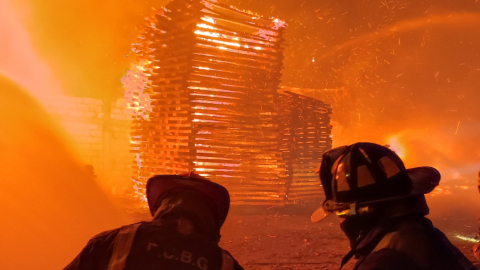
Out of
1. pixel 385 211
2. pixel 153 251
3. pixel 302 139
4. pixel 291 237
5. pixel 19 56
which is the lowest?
pixel 291 237

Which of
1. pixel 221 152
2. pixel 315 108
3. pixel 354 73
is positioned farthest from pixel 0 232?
pixel 354 73

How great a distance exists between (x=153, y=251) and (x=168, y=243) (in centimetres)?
6

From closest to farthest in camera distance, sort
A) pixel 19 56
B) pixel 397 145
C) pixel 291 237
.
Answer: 1. pixel 291 237
2. pixel 19 56
3. pixel 397 145

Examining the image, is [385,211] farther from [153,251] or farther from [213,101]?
[213,101]

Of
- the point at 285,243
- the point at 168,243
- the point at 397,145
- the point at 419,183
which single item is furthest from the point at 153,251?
the point at 397,145

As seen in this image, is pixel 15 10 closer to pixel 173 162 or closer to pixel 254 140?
pixel 173 162

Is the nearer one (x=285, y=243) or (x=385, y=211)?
(x=385, y=211)

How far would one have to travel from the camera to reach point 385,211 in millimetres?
1487

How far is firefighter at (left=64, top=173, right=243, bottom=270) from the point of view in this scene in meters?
1.28

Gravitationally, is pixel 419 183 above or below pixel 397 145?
above

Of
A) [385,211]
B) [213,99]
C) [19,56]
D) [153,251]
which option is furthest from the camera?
[19,56]

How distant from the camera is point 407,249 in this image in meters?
1.33

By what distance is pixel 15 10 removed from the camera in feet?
46.9

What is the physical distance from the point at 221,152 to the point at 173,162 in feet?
4.14
